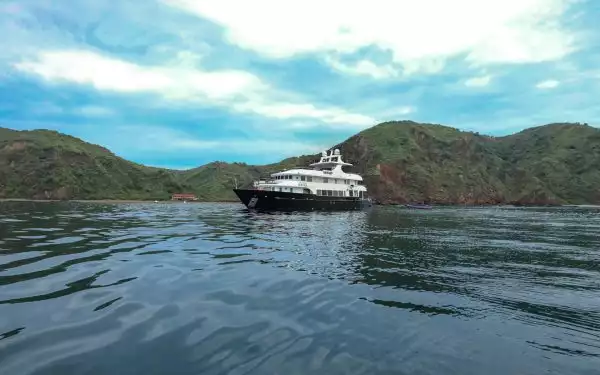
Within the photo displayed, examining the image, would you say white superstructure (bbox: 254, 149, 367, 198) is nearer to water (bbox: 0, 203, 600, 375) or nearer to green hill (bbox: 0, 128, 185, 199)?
water (bbox: 0, 203, 600, 375)

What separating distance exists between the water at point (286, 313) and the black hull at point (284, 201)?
42.3 m

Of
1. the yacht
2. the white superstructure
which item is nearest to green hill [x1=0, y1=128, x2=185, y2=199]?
the white superstructure

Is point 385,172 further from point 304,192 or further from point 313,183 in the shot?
point 304,192

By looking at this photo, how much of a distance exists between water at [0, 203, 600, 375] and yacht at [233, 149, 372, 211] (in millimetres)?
42920

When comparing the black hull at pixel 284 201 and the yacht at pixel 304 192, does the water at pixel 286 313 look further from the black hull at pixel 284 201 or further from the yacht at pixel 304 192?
the yacht at pixel 304 192

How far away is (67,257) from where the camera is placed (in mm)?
15953

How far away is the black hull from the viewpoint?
6109 cm

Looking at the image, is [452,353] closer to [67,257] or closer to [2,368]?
[2,368]

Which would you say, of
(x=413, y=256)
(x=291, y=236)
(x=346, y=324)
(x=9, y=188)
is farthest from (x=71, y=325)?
(x=9, y=188)

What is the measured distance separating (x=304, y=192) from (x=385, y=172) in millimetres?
94493

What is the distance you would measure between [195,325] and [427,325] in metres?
5.34

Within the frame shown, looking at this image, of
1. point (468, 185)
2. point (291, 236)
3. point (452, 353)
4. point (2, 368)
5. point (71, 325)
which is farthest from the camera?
point (468, 185)

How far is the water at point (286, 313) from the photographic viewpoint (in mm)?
6695

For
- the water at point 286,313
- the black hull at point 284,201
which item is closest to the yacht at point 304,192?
the black hull at point 284,201
